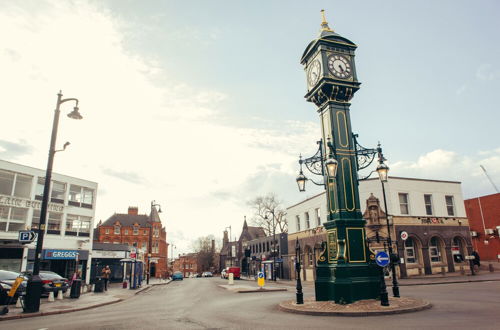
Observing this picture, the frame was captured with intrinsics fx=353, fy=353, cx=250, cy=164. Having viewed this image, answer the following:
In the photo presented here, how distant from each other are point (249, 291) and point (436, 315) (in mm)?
15114

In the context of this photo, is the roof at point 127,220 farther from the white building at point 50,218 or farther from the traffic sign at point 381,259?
the traffic sign at point 381,259

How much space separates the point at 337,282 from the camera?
12.6m

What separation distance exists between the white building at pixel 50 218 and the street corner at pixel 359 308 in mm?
24640

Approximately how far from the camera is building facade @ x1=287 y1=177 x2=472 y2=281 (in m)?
30.3

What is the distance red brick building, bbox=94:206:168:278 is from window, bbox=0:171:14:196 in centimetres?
4558

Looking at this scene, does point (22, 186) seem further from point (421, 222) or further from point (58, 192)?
point (421, 222)

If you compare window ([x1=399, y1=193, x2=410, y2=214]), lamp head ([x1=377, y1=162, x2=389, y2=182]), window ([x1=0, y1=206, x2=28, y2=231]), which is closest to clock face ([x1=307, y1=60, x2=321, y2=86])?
lamp head ([x1=377, y1=162, x2=389, y2=182])

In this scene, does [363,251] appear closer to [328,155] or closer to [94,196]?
[328,155]

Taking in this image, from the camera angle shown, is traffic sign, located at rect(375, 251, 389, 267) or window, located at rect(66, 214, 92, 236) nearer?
traffic sign, located at rect(375, 251, 389, 267)

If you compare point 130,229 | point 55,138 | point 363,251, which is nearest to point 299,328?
point 363,251

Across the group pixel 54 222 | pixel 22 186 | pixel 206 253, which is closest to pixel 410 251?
pixel 54 222

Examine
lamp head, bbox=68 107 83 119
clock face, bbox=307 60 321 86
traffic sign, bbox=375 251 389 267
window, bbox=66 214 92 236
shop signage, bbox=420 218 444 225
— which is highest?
clock face, bbox=307 60 321 86

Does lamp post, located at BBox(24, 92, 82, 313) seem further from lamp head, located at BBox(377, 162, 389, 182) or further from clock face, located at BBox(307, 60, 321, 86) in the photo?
lamp head, located at BBox(377, 162, 389, 182)

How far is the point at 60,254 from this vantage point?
34656 mm
